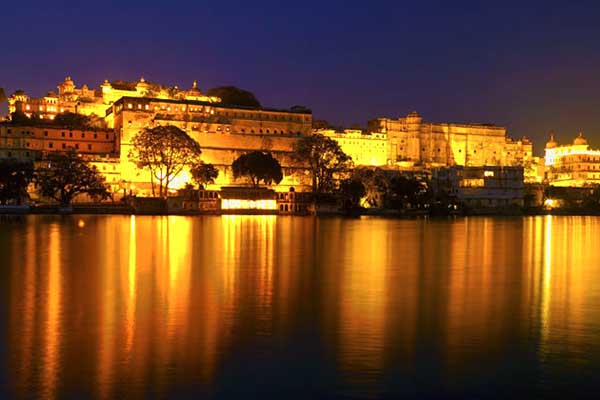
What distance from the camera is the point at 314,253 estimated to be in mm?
26016

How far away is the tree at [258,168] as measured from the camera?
2926 inches

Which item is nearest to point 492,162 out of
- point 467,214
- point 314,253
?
point 467,214

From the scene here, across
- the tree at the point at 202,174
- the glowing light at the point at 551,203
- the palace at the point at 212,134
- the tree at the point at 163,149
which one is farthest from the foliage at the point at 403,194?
the glowing light at the point at 551,203

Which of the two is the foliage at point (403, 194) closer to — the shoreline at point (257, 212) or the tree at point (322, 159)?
the shoreline at point (257, 212)

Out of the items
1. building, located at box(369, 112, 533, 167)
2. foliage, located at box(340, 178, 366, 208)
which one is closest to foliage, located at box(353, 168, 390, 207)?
foliage, located at box(340, 178, 366, 208)

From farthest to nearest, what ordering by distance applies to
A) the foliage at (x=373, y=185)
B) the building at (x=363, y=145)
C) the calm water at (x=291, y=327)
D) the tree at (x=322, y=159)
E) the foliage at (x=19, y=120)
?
the building at (x=363, y=145), the foliage at (x=373, y=185), the foliage at (x=19, y=120), the tree at (x=322, y=159), the calm water at (x=291, y=327)

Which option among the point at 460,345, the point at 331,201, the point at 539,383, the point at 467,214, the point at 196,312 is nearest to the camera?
the point at 539,383

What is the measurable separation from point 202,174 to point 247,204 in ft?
19.8

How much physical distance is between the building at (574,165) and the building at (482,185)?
3280 centimetres

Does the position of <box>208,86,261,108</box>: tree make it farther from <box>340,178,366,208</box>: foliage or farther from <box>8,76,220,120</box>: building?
<box>340,178,366,208</box>: foliage

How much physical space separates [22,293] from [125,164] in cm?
6400

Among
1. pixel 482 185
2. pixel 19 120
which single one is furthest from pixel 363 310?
pixel 482 185

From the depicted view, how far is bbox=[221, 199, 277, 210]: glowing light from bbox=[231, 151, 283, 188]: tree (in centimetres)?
347

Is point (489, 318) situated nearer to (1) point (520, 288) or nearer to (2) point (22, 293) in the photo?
(1) point (520, 288)
